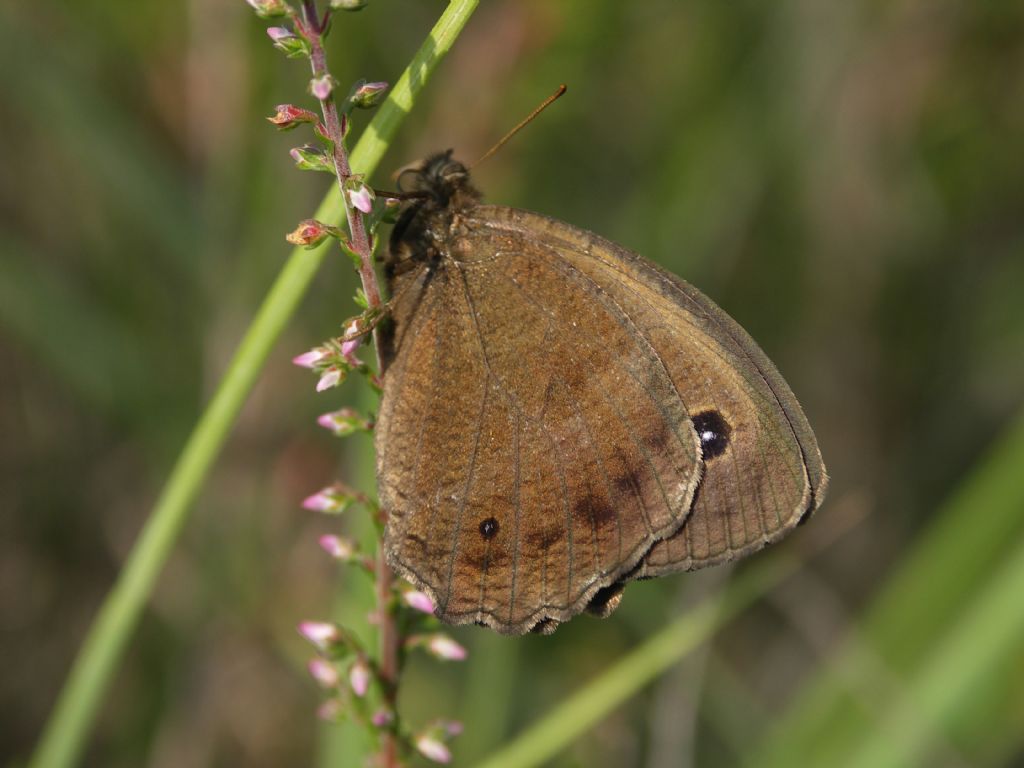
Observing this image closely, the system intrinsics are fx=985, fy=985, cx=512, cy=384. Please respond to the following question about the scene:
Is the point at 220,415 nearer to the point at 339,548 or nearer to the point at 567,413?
the point at 339,548

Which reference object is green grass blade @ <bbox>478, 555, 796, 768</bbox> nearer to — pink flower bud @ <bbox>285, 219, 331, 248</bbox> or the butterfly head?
the butterfly head

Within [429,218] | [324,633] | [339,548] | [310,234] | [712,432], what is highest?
[310,234]

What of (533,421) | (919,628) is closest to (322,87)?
(533,421)

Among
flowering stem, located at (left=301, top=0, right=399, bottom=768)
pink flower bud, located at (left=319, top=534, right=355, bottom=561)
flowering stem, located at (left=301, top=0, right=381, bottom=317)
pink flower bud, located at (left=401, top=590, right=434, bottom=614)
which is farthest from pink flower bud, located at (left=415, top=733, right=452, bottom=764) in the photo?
flowering stem, located at (left=301, top=0, right=381, bottom=317)

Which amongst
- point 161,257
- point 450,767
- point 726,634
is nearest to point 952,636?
point 450,767

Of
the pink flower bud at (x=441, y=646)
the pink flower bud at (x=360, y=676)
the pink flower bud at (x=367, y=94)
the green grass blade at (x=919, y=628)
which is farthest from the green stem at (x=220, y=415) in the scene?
the green grass blade at (x=919, y=628)

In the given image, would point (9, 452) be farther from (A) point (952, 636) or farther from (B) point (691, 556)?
(A) point (952, 636)
